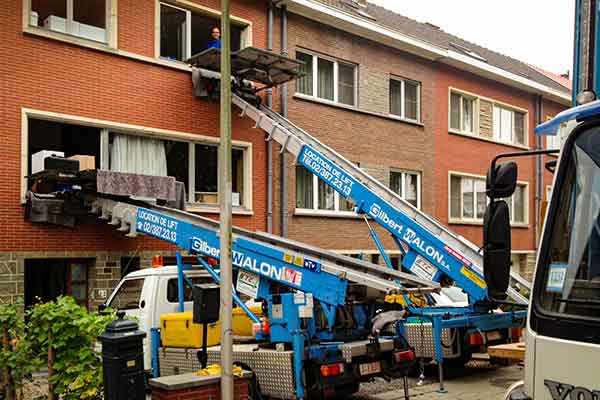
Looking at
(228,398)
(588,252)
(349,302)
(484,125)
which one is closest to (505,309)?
(349,302)

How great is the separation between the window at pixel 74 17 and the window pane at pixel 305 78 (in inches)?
206

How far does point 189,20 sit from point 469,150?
36.5ft

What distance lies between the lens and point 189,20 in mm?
15281

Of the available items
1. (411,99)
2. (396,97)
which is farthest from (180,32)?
(411,99)

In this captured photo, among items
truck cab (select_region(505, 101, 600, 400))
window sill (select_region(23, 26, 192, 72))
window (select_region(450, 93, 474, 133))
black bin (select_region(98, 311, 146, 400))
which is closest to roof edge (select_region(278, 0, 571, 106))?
window (select_region(450, 93, 474, 133))

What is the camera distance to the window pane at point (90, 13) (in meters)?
13.5

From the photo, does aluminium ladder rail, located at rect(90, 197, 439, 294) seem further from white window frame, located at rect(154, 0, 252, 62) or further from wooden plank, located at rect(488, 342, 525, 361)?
white window frame, located at rect(154, 0, 252, 62)

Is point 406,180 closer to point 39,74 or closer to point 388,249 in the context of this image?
point 388,249

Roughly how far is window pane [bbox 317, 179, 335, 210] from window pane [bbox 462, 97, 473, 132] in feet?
23.6

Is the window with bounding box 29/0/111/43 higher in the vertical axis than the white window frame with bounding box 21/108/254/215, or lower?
higher

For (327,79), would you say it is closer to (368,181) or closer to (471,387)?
(368,181)

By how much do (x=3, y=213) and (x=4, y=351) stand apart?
17.4 feet

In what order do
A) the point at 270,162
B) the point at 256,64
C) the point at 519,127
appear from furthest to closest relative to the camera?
the point at 519,127 → the point at 270,162 → the point at 256,64

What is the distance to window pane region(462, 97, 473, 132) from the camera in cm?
2306
